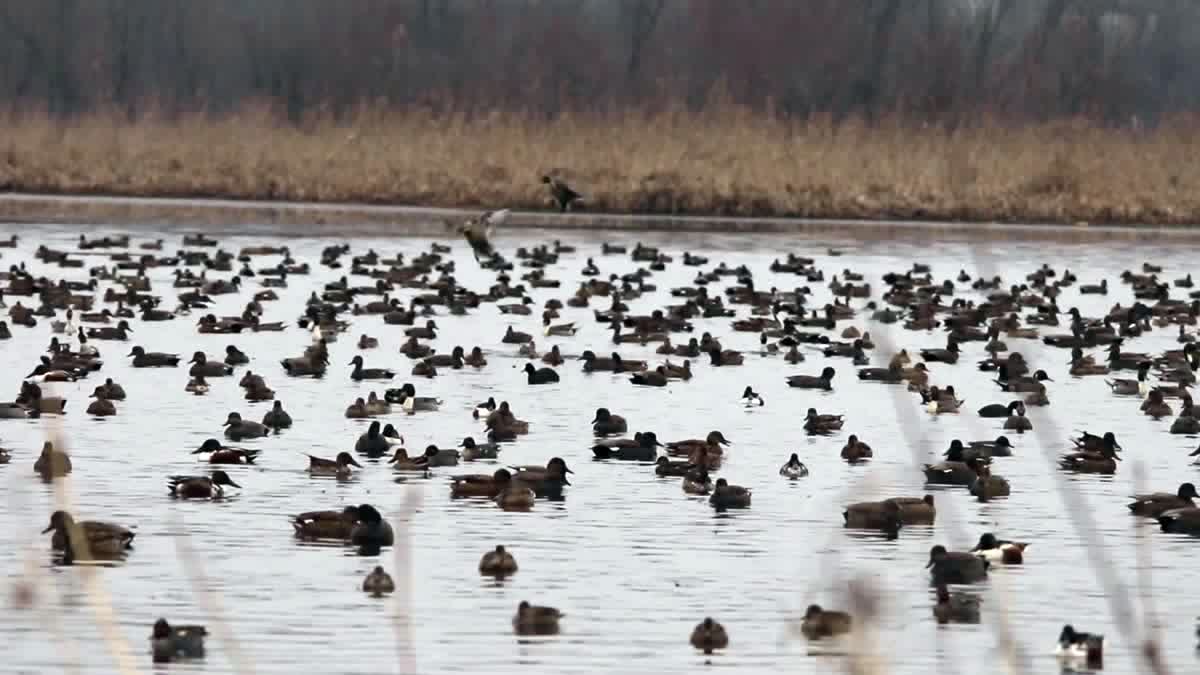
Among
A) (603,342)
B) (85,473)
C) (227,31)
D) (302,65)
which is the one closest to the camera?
(85,473)

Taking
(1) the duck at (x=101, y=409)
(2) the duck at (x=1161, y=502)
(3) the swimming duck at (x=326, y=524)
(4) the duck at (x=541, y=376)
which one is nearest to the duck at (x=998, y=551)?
(2) the duck at (x=1161, y=502)

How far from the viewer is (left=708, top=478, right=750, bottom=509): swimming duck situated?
16938 millimetres

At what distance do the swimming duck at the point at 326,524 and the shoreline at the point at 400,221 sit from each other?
3022cm

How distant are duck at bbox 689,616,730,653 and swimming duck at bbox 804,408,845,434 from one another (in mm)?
9005

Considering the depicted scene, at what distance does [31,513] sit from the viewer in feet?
52.2

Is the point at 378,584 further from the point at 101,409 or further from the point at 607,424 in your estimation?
the point at 101,409

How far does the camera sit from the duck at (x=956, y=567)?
47.1 feet

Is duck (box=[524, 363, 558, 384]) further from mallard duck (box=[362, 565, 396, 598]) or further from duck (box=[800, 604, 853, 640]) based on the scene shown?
duck (box=[800, 604, 853, 640])

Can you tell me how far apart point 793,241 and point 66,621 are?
34.5 m

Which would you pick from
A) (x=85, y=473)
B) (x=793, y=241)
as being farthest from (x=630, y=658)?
(x=793, y=241)

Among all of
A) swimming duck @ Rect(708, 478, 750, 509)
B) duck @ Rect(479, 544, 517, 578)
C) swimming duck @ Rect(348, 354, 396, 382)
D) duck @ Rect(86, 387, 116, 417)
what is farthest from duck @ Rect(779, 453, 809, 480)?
swimming duck @ Rect(348, 354, 396, 382)

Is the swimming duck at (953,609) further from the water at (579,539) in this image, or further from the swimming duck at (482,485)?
the swimming duck at (482,485)

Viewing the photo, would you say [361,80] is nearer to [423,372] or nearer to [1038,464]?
[423,372]

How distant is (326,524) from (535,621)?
318 cm
